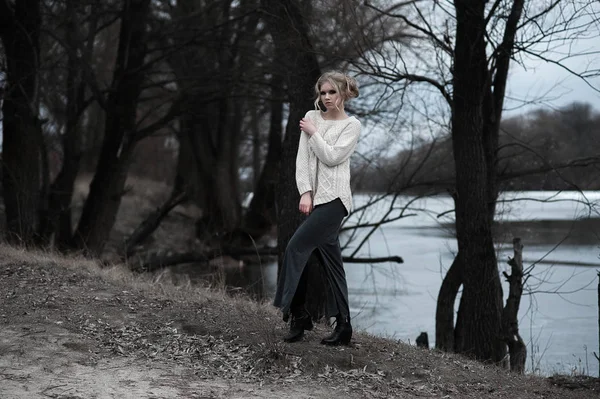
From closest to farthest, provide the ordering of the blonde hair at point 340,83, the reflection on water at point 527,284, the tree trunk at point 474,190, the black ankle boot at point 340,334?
1. the blonde hair at point 340,83
2. the black ankle boot at point 340,334
3. the tree trunk at point 474,190
4. the reflection on water at point 527,284

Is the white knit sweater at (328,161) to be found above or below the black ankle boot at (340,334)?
above

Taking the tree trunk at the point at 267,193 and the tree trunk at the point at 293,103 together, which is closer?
the tree trunk at the point at 293,103

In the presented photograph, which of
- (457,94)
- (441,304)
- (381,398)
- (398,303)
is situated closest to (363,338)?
(381,398)

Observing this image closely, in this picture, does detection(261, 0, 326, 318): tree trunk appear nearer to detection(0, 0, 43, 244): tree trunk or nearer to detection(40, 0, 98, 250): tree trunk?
detection(0, 0, 43, 244): tree trunk

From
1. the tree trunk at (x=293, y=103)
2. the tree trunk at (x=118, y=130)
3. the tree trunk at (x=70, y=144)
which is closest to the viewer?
the tree trunk at (x=293, y=103)

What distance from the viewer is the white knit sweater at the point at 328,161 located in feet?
21.3

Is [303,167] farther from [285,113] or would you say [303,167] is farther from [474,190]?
[285,113]

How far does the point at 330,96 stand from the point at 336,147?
1.31 ft

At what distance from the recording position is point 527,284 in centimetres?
1289

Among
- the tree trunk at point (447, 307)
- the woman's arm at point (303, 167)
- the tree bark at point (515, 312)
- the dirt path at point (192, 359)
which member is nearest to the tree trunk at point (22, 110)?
the tree trunk at point (447, 307)

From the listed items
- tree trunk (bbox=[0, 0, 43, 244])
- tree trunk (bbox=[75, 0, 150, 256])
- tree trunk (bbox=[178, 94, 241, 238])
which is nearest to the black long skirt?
tree trunk (bbox=[0, 0, 43, 244])

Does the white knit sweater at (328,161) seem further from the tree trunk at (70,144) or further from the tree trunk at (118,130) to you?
the tree trunk at (118,130)

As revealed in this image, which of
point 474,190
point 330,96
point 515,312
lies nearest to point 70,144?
point 474,190

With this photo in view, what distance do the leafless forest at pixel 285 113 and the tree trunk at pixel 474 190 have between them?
0.02 m
